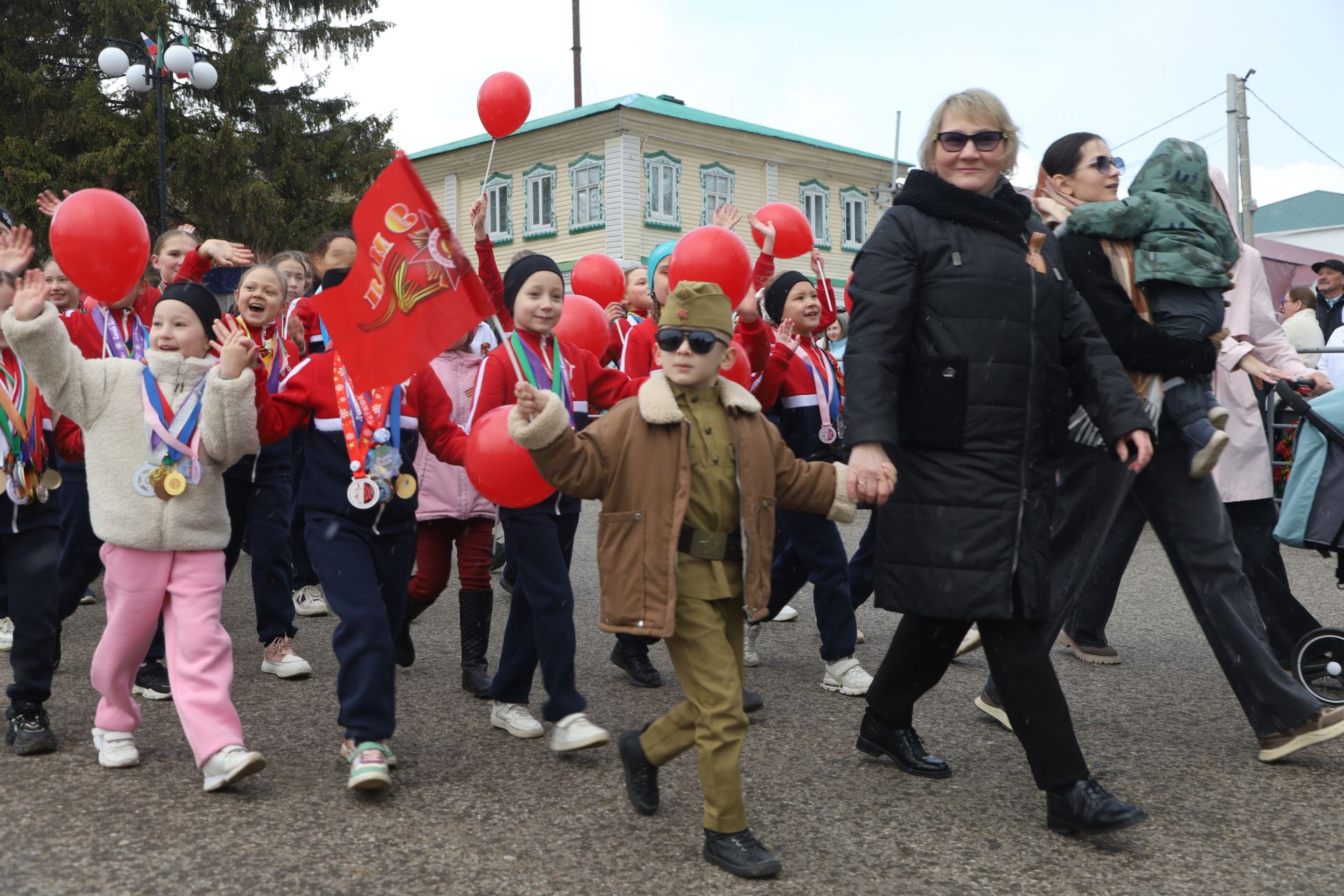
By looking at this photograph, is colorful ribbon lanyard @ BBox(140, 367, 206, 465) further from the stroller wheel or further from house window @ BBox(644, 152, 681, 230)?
house window @ BBox(644, 152, 681, 230)

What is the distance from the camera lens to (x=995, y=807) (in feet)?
12.6

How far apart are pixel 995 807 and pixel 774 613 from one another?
2.48 meters

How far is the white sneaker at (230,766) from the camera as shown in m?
3.83

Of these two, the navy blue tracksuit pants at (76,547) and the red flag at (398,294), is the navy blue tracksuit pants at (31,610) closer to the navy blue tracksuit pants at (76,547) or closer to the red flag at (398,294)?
the navy blue tracksuit pants at (76,547)

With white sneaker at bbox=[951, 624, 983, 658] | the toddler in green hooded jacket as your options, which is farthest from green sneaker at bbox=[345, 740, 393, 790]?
the toddler in green hooded jacket

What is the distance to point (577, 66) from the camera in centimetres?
3750

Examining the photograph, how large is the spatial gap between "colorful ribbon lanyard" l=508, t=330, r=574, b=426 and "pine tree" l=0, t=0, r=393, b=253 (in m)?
21.9

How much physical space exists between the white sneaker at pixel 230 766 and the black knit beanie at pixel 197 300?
4.72 ft

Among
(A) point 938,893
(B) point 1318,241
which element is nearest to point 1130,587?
(A) point 938,893

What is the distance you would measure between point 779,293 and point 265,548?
2.72 metres

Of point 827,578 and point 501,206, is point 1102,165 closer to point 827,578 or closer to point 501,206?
point 827,578

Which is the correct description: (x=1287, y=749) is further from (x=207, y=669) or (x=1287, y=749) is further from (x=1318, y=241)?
(x=1318, y=241)

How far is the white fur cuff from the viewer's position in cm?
337

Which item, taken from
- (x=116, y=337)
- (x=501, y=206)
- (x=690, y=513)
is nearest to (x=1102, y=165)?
(x=690, y=513)
